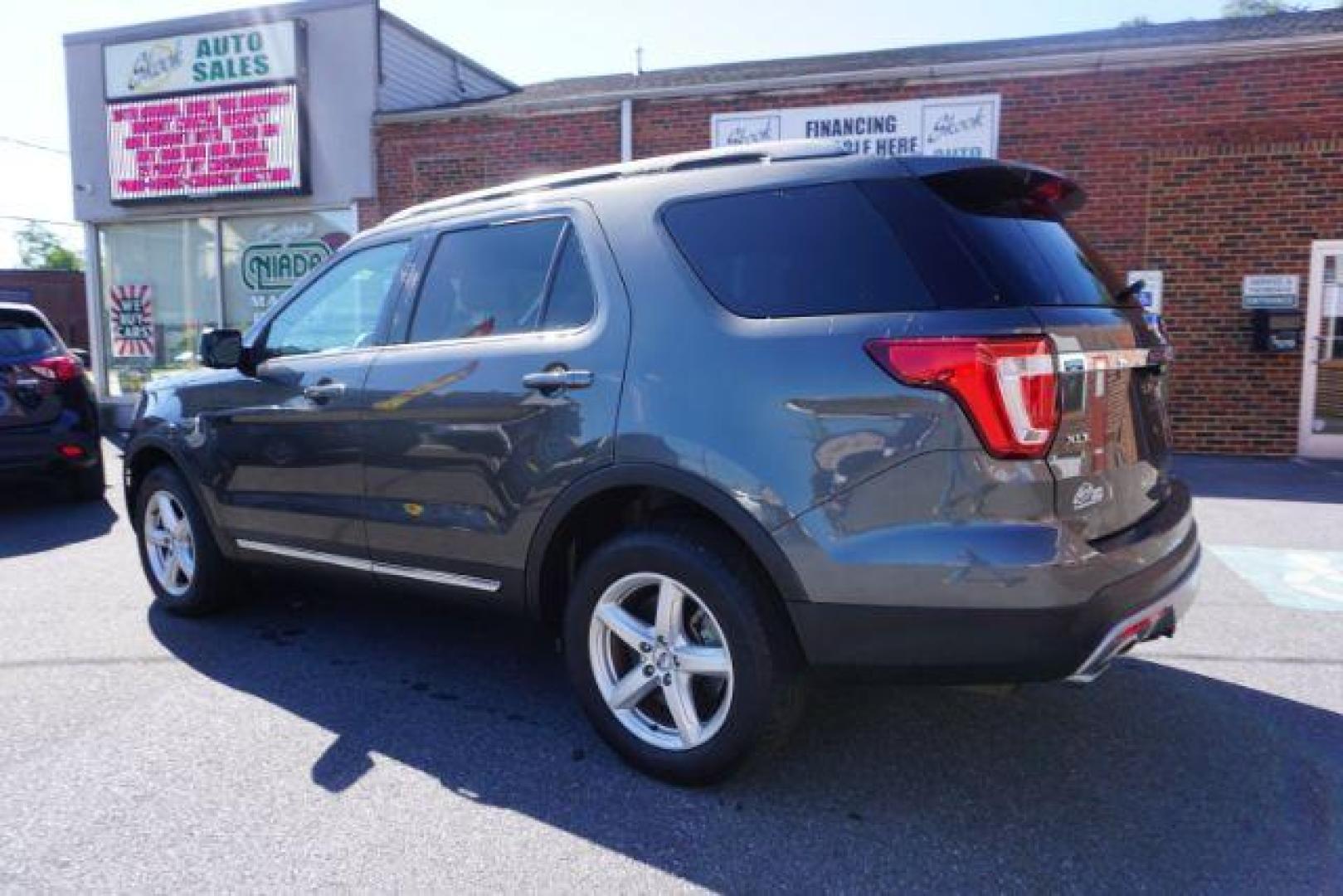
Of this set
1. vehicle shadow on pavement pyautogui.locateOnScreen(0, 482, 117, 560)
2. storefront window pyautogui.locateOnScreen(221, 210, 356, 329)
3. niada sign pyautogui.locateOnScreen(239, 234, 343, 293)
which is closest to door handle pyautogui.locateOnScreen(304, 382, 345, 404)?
vehicle shadow on pavement pyautogui.locateOnScreen(0, 482, 117, 560)

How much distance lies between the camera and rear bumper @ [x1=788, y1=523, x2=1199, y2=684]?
2432 mm

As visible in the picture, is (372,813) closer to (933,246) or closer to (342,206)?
(933,246)

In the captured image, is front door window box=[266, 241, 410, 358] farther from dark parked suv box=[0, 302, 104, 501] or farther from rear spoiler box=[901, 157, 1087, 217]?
dark parked suv box=[0, 302, 104, 501]

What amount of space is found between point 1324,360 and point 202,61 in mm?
13400

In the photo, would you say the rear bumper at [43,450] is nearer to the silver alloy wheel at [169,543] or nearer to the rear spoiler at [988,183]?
the silver alloy wheel at [169,543]

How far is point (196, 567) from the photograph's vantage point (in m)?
4.61

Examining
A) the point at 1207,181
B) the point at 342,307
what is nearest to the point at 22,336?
the point at 342,307

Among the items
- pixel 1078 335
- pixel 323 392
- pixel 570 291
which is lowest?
pixel 323 392

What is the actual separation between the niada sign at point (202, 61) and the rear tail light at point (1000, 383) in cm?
1194

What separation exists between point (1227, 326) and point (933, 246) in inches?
332

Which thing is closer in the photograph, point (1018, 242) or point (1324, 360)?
point (1018, 242)

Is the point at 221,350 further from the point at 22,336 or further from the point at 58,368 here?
the point at 22,336

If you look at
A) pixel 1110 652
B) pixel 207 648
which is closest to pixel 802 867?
pixel 1110 652

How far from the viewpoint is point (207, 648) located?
14.1 feet
